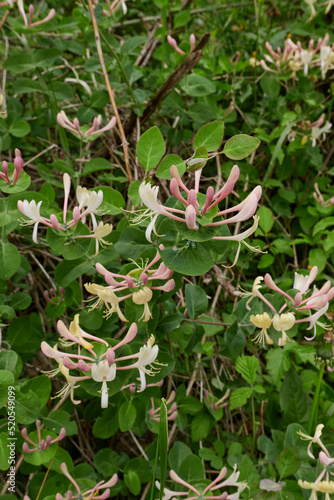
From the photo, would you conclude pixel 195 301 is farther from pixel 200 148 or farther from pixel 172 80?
pixel 172 80

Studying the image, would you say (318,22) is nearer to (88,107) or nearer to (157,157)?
(88,107)

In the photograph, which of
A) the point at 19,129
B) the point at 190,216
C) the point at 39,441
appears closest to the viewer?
the point at 190,216

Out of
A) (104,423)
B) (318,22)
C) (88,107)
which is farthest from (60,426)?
(318,22)

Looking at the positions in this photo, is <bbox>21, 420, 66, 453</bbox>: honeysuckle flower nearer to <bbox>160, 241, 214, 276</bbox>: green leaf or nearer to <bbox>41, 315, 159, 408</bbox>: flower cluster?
<bbox>41, 315, 159, 408</bbox>: flower cluster

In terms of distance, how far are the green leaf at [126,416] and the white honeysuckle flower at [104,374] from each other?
10.8 inches

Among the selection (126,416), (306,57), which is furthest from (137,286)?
(306,57)

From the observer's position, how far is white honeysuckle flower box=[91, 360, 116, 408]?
0.73 metres

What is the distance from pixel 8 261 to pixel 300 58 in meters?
1.40

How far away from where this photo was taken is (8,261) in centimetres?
104

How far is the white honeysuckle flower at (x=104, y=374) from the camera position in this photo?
726 millimetres

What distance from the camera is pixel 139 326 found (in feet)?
2.88

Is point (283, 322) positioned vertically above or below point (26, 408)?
above

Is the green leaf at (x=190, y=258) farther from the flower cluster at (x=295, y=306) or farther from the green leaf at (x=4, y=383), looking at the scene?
the green leaf at (x=4, y=383)

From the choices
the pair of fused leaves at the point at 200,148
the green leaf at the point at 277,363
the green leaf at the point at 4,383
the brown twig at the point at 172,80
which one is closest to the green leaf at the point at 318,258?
the green leaf at the point at 277,363
